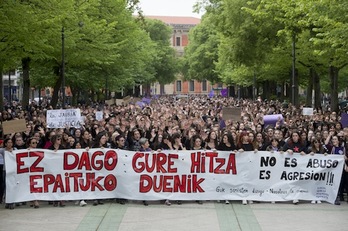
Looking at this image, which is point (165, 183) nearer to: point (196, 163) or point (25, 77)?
point (196, 163)

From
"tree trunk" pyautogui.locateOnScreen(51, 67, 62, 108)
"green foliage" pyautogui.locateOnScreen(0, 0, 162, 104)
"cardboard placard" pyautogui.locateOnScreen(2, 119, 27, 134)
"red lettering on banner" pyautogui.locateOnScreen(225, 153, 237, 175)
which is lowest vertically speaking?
"red lettering on banner" pyautogui.locateOnScreen(225, 153, 237, 175)

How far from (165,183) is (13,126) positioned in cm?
403

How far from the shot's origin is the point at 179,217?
1289 cm

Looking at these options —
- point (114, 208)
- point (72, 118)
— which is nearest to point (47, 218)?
point (114, 208)

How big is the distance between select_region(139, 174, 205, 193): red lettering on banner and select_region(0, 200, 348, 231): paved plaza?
1.10ft

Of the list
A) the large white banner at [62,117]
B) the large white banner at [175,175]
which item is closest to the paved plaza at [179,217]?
the large white banner at [175,175]

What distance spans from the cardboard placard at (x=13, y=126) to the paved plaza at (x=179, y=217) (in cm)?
216

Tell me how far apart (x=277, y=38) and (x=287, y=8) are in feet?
32.1

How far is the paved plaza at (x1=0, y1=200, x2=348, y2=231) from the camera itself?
39.4ft

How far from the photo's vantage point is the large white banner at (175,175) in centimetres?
1405

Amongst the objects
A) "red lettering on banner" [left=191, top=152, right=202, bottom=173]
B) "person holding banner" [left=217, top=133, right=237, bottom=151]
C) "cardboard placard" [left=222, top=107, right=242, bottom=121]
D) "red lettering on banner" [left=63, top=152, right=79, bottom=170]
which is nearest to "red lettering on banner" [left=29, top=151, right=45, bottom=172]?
"red lettering on banner" [left=63, top=152, right=79, bottom=170]

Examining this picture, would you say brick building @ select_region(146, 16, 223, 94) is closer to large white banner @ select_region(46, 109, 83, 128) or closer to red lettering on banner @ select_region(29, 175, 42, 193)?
large white banner @ select_region(46, 109, 83, 128)

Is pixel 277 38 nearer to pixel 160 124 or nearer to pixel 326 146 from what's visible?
pixel 160 124

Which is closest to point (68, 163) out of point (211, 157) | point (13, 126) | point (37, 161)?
point (37, 161)
